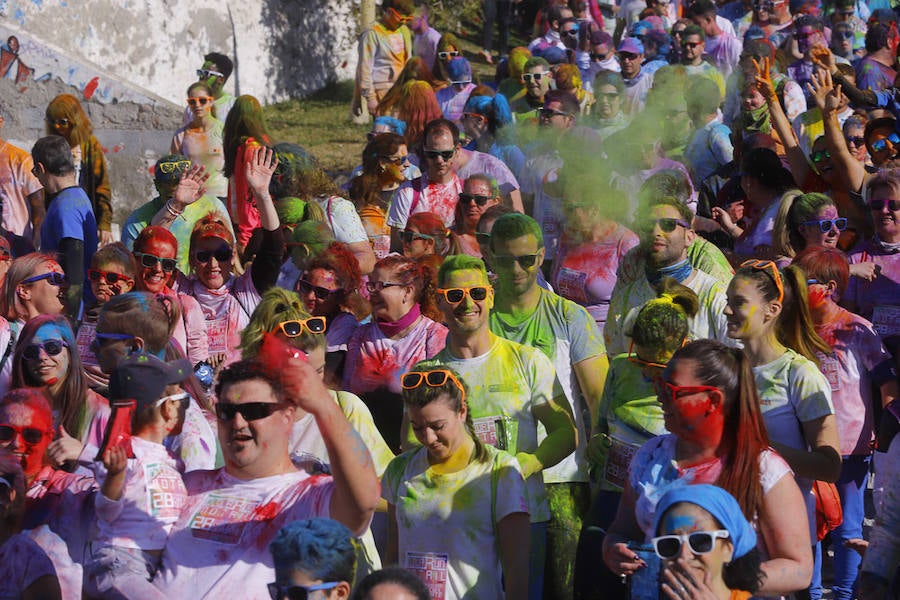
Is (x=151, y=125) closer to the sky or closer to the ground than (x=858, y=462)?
closer to the sky

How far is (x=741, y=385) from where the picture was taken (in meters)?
3.88

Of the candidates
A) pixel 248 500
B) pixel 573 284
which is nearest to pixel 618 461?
pixel 248 500

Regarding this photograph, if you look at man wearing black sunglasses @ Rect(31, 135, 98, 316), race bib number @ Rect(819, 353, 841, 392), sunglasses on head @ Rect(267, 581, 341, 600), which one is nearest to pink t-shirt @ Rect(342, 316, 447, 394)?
race bib number @ Rect(819, 353, 841, 392)

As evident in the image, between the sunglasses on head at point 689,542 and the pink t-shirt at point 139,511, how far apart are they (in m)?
1.46

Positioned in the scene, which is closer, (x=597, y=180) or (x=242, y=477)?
(x=242, y=477)

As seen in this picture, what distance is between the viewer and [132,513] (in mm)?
3799

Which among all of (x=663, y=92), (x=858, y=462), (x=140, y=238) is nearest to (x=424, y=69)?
(x=663, y=92)

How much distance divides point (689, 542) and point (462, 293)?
77.7 inches

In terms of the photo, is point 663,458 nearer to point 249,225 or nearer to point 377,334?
point 377,334

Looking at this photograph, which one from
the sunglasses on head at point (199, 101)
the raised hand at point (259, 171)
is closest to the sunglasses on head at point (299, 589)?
the raised hand at point (259, 171)

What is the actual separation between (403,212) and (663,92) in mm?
3651

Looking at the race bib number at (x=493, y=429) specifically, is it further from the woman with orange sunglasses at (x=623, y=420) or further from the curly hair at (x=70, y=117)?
the curly hair at (x=70, y=117)

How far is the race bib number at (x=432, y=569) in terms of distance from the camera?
429cm

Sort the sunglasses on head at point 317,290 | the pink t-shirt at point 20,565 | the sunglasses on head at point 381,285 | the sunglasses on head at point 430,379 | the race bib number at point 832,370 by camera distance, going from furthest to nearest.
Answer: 1. the sunglasses on head at point 317,290
2. the sunglasses on head at point 381,285
3. the race bib number at point 832,370
4. the sunglasses on head at point 430,379
5. the pink t-shirt at point 20,565
